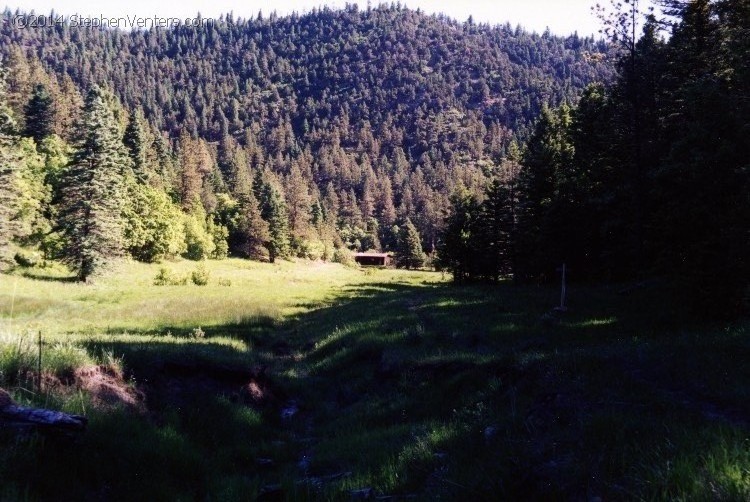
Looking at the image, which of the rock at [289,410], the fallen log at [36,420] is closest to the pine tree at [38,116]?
the rock at [289,410]

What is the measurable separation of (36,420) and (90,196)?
4686 cm

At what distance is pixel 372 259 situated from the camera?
125562 mm

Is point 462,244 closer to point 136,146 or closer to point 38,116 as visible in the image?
point 136,146

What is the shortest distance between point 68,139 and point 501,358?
10043 cm

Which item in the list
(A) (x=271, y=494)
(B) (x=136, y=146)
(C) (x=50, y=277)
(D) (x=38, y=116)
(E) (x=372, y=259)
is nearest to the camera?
(A) (x=271, y=494)

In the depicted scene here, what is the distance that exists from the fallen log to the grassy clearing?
186 mm

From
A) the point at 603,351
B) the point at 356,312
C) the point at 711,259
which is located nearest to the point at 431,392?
the point at 603,351

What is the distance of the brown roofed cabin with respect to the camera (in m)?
124

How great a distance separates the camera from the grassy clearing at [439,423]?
4465 mm

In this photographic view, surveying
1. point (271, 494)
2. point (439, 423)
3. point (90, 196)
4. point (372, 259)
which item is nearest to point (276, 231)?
point (372, 259)

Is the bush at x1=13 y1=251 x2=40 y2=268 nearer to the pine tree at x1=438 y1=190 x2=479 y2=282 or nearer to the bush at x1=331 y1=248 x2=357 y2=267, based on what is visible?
the pine tree at x1=438 y1=190 x2=479 y2=282

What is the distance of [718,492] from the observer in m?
3.34

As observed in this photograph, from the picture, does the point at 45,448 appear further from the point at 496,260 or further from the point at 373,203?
the point at 373,203

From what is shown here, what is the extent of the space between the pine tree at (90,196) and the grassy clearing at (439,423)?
126 feet
